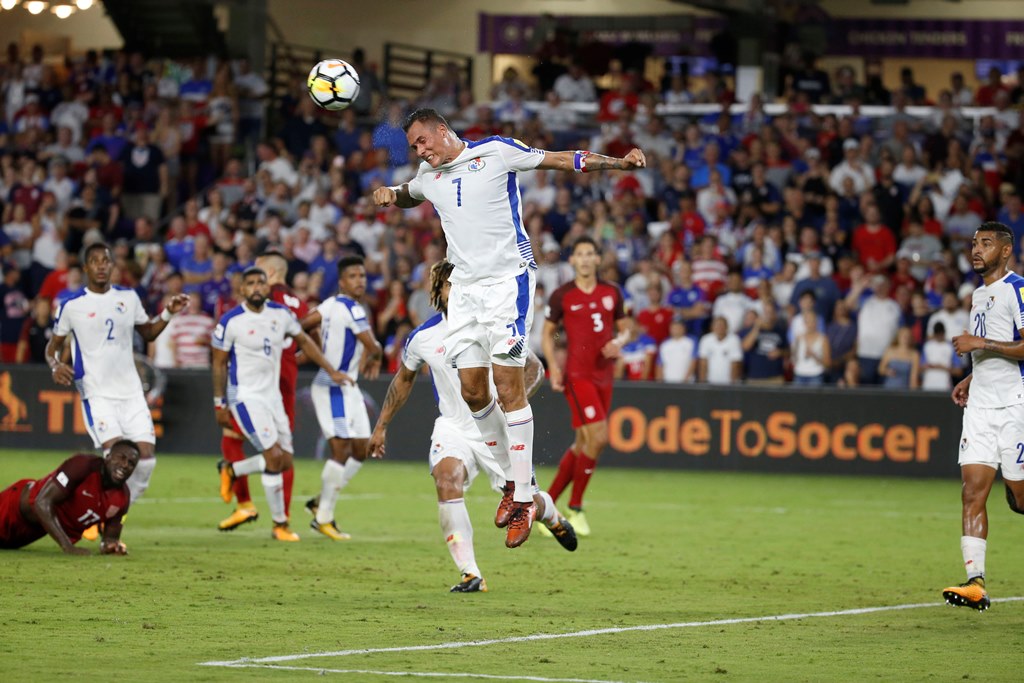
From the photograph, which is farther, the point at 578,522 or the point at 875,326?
the point at 875,326

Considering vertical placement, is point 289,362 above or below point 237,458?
above

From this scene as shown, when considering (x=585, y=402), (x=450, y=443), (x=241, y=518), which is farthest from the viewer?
(x=585, y=402)

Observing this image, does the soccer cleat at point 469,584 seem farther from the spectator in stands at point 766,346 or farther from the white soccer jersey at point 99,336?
the spectator in stands at point 766,346

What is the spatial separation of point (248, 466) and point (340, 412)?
3.14ft

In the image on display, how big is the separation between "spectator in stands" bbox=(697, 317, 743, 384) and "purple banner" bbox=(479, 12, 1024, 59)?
457 inches

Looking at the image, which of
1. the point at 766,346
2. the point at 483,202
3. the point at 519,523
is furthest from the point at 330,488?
the point at 766,346

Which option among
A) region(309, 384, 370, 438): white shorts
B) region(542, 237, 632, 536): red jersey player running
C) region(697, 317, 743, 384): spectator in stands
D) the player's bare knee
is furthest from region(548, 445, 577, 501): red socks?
region(697, 317, 743, 384): spectator in stands

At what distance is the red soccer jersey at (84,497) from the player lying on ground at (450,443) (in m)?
2.72

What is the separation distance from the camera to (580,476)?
14.6 meters

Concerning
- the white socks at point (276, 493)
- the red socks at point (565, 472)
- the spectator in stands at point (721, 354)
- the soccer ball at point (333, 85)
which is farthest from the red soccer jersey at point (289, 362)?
the spectator in stands at point (721, 354)

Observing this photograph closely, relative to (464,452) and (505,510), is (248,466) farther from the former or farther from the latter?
(505,510)

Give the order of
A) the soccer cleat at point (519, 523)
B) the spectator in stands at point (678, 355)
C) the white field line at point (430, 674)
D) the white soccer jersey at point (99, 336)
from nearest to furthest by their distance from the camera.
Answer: the white field line at point (430, 674) → the soccer cleat at point (519, 523) → the white soccer jersey at point (99, 336) → the spectator in stands at point (678, 355)

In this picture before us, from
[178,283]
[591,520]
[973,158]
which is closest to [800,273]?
[973,158]

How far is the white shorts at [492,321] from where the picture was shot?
966 cm
